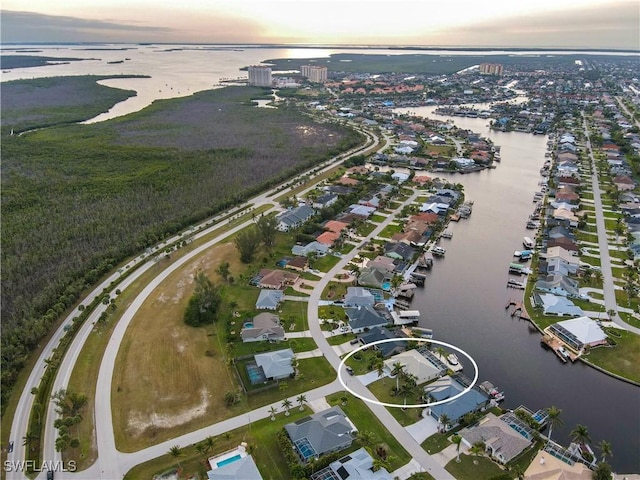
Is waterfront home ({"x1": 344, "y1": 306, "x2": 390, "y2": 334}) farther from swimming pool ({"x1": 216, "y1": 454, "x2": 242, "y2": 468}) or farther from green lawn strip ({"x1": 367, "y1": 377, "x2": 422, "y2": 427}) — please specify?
swimming pool ({"x1": 216, "y1": 454, "x2": 242, "y2": 468})

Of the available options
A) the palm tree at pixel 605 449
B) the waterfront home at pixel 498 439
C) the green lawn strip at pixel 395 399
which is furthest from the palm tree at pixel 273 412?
the palm tree at pixel 605 449

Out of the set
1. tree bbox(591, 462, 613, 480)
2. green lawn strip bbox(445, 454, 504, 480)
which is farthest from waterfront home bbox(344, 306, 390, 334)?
tree bbox(591, 462, 613, 480)

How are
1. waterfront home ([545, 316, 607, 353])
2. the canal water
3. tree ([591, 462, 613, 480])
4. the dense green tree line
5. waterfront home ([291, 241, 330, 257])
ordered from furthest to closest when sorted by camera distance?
waterfront home ([291, 241, 330, 257]), the dense green tree line, waterfront home ([545, 316, 607, 353]), the canal water, tree ([591, 462, 613, 480])

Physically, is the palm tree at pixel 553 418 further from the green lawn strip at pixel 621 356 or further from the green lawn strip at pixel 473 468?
→ the green lawn strip at pixel 621 356

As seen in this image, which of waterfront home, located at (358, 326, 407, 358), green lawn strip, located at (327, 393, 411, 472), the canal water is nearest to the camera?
green lawn strip, located at (327, 393, 411, 472)

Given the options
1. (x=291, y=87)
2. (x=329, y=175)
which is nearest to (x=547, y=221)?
(x=329, y=175)

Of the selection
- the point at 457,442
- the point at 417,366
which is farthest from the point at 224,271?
the point at 457,442
